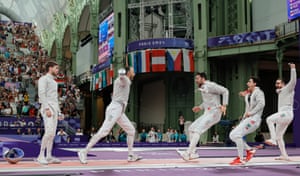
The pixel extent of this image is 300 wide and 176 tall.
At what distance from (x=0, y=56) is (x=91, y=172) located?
38.0 meters

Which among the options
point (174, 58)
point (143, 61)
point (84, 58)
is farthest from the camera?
point (84, 58)

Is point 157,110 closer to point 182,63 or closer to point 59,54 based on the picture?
point 182,63

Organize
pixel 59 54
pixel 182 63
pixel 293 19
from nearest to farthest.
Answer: pixel 293 19
pixel 182 63
pixel 59 54

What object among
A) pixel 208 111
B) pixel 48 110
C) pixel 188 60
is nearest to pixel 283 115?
pixel 208 111

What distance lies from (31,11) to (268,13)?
54752 mm

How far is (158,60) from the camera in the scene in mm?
30625

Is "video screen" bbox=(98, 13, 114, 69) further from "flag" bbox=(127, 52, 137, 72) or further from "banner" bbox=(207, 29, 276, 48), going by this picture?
"banner" bbox=(207, 29, 276, 48)

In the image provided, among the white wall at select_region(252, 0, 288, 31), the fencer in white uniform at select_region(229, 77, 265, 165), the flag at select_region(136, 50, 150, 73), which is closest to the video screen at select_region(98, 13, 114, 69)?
the flag at select_region(136, 50, 150, 73)

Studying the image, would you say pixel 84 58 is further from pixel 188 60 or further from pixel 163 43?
pixel 188 60

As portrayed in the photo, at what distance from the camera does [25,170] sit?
798 cm

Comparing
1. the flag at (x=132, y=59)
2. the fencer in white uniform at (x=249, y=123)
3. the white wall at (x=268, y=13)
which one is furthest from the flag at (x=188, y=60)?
the fencer in white uniform at (x=249, y=123)

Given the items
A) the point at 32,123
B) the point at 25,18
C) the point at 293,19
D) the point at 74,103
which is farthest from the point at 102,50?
the point at 25,18

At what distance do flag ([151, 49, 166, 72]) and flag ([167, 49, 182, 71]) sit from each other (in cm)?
43

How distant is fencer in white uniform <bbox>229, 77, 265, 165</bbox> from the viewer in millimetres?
9406
